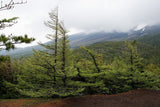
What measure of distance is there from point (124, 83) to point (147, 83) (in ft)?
7.48

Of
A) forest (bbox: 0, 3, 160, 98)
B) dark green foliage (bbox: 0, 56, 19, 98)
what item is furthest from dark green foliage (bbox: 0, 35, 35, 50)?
dark green foliage (bbox: 0, 56, 19, 98)

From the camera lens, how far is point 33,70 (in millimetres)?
11211

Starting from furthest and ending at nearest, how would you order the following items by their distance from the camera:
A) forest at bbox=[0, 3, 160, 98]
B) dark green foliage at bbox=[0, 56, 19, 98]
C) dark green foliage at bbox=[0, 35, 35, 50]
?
dark green foliage at bbox=[0, 56, 19, 98]
forest at bbox=[0, 3, 160, 98]
dark green foliage at bbox=[0, 35, 35, 50]

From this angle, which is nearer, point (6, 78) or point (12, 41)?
point (12, 41)

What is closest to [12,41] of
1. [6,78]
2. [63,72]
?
[63,72]

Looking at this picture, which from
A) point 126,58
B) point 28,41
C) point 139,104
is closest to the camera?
point 28,41

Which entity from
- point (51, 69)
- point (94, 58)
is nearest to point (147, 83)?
point (94, 58)

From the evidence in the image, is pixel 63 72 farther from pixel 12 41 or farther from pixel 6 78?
pixel 6 78

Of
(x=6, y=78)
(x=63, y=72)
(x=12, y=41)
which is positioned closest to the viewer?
(x=12, y=41)

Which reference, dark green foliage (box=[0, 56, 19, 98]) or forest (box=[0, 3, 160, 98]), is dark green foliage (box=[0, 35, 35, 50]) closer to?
forest (box=[0, 3, 160, 98])

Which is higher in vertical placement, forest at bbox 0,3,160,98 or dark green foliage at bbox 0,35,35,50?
dark green foliage at bbox 0,35,35,50

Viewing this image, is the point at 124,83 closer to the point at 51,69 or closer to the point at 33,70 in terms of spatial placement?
the point at 51,69

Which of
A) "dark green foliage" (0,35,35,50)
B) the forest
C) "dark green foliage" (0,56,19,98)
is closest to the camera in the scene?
"dark green foliage" (0,35,35,50)

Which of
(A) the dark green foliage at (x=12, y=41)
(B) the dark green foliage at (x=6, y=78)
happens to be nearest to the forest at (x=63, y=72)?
(A) the dark green foliage at (x=12, y=41)
